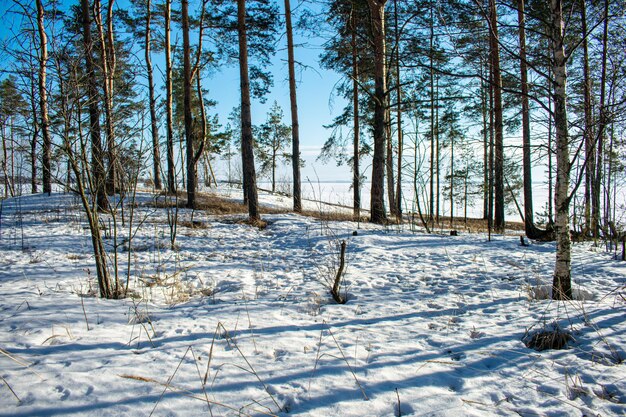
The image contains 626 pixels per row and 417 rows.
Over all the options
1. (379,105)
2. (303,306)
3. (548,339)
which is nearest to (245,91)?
(379,105)

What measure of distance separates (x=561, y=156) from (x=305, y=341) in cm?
315

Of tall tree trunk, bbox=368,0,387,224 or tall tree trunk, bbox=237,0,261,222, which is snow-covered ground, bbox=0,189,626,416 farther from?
tall tree trunk, bbox=237,0,261,222

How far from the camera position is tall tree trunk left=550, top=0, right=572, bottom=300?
2.91 meters

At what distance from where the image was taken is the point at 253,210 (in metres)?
8.27

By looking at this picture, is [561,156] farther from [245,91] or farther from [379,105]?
[245,91]

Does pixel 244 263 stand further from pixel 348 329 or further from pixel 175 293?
pixel 348 329

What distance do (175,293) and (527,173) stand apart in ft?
29.5

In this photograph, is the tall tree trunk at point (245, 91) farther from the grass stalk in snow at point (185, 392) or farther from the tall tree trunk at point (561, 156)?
the grass stalk in snow at point (185, 392)

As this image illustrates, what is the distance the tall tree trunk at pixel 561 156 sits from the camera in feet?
9.54

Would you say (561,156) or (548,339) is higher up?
(561,156)

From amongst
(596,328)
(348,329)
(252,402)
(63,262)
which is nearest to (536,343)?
(596,328)

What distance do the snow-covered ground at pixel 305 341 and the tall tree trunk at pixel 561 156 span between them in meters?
0.33

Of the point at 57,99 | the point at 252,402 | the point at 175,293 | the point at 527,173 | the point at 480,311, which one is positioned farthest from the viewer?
the point at 527,173

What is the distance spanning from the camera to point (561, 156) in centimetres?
297
